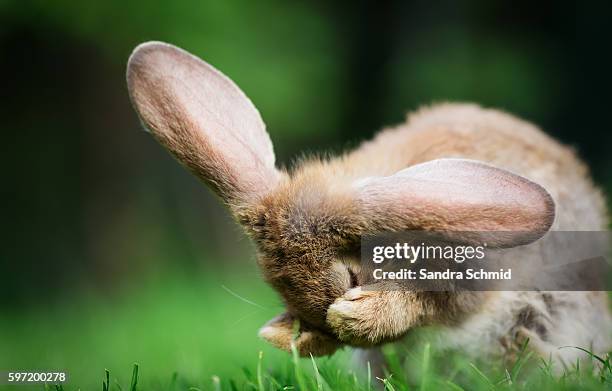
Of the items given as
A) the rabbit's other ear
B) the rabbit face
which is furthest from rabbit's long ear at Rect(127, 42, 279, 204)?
the rabbit's other ear

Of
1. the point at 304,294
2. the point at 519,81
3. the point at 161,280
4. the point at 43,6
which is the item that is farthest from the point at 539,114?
the point at 304,294

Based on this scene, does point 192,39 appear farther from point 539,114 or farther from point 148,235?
point 539,114

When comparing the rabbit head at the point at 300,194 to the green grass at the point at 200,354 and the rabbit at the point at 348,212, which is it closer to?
the rabbit at the point at 348,212

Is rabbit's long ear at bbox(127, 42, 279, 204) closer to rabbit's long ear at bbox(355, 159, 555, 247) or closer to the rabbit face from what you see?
the rabbit face

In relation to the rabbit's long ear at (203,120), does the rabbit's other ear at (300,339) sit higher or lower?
A: lower

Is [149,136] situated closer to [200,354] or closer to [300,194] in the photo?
[200,354]

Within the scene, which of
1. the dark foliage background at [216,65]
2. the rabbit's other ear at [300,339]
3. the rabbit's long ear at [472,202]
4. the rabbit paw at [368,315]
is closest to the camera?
the rabbit's long ear at [472,202]

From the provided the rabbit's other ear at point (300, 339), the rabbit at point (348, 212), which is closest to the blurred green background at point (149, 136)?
the rabbit's other ear at point (300, 339)
